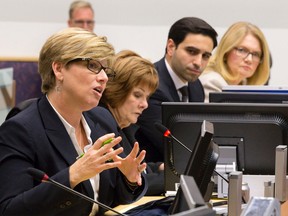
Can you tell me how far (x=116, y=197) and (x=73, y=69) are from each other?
0.58m

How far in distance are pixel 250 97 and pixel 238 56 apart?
158 cm

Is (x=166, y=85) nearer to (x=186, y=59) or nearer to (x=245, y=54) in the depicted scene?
(x=186, y=59)

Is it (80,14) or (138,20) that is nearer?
(80,14)

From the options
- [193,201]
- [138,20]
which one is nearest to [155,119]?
[138,20]

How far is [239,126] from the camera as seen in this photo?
2.82m

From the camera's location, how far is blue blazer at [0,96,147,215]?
244cm

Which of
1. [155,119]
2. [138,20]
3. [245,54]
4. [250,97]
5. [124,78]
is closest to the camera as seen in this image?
[250,97]

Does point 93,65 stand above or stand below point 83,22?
above

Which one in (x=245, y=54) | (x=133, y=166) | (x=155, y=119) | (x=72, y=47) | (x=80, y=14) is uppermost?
(x=72, y=47)

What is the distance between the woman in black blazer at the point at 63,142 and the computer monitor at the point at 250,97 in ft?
2.12

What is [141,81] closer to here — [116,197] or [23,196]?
[116,197]

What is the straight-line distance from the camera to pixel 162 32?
21.0 feet

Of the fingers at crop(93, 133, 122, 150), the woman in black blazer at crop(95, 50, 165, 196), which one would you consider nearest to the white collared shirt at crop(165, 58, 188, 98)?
the woman in black blazer at crop(95, 50, 165, 196)

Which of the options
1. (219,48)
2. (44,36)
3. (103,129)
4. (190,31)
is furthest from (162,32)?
(103,129)
